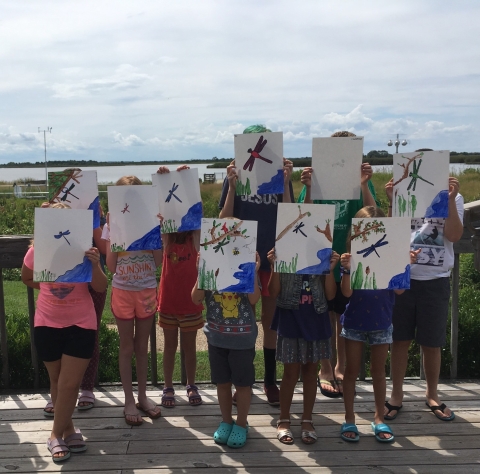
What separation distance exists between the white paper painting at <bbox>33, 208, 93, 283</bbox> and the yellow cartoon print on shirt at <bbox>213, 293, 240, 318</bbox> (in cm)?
81

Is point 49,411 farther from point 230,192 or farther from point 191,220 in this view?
point 230,192

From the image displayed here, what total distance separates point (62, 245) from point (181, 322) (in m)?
1.08

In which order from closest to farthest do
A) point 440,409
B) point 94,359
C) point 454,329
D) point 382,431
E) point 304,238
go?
point 304,238 → point 382,431 → point 440,409 → point 94,359 → point 454,329

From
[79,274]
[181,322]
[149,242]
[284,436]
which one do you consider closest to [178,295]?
[181,322]

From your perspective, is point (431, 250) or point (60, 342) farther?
point (431, 250)

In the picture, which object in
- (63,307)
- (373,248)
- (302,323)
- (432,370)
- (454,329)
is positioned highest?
(373,248)

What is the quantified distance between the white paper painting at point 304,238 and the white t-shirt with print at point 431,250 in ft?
2.55

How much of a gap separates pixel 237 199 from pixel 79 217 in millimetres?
1171

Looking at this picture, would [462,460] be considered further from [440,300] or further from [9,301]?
[9,301]

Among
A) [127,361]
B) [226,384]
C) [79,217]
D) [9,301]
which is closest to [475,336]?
[226,384]

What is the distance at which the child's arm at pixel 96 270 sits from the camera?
3211 mm

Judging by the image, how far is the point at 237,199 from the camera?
12.7 ft

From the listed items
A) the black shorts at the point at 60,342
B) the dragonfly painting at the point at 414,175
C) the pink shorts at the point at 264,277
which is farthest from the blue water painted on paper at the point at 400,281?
the black shorts at the point at 60,342

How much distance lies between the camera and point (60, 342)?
3.24 m
